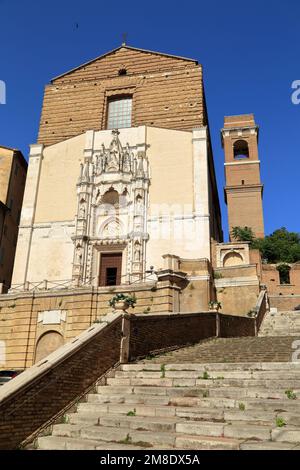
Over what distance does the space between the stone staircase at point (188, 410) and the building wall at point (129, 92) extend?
21313 millimetres

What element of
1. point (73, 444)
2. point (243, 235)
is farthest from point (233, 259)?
point (73, 444)

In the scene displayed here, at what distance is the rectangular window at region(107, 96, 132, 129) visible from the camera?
30.3 metres

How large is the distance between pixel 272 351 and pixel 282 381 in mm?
3338

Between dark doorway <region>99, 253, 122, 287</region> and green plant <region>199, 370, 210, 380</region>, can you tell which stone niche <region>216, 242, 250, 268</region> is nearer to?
dark doorway <region>99, 253, 122, 287</region>

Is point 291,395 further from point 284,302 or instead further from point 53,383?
point 284,302

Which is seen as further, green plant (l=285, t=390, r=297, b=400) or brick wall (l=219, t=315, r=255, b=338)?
brick wall (l=219, t=315, r=255, b=338)

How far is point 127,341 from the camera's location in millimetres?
10672

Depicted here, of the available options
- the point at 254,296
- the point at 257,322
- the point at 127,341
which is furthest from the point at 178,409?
the point at 254,296

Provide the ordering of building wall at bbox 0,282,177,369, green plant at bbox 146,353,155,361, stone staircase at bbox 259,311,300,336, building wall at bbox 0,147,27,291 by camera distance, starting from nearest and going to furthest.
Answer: green plant at bbox 146,353,155,361 < stone staircase at bbox 259,311,300,336 < building wall at bbox 0,282,177,369 < building wall at bbox 0,147,27,291

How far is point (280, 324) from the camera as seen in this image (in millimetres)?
19969

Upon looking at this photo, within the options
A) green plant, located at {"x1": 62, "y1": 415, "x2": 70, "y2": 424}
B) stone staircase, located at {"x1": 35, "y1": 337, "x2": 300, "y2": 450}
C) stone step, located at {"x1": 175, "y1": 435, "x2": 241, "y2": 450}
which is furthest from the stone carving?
stone step, located at {"x1": 175, "y1": 435, "x2": 241, "y2": 450}

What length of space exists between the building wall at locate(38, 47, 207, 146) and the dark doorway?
940 cm

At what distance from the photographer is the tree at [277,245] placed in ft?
114

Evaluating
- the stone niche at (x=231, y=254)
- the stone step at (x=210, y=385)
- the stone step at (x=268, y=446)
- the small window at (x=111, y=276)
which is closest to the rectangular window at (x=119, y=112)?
the small window at (x=111, y=276)
